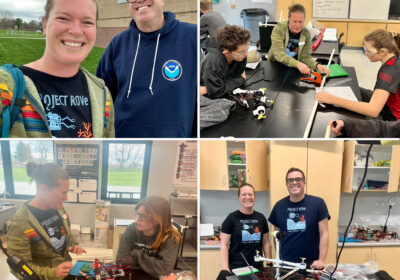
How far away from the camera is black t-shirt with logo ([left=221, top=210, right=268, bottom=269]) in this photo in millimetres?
1583

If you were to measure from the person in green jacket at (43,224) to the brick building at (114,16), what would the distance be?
580 mm

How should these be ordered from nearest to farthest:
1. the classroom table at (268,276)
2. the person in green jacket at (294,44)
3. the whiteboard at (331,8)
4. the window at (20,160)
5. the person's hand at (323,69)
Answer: the window at (20,160) → the whiteboard at (331,8) → the person in green jacket at (294,44) → the classroom table at (268,276) → the person's hand at (323,69)

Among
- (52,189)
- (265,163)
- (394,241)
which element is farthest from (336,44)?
(52,189)

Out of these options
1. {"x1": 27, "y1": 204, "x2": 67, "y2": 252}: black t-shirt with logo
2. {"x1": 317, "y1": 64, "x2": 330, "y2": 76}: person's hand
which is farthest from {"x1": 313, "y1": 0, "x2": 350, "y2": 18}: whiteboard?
{"x1": 27, "y1": 204, "x2": 67, "y2": 252}: black t-shirt with logo

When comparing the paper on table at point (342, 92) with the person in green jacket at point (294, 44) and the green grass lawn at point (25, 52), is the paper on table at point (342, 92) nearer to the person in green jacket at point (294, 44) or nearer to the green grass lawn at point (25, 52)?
the person in green jacket at point (294, 44)

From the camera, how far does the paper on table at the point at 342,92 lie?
1.52m

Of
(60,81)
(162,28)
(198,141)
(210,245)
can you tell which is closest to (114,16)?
(162,28)

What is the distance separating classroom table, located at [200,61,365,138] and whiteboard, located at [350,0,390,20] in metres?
0.25

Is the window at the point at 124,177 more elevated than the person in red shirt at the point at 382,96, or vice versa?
the person in red shirt at the point at 382,96

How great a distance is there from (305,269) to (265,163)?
0.52 m

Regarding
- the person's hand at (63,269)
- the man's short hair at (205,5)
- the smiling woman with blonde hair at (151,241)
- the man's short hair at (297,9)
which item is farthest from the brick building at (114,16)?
the person's hand at (63,269)

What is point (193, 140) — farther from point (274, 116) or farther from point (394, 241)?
point (394, 241)

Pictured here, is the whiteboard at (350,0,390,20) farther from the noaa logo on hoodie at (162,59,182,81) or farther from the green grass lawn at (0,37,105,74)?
the green grass lawn at (0,37,105,74)

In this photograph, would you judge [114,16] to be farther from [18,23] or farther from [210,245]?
[210,245]
